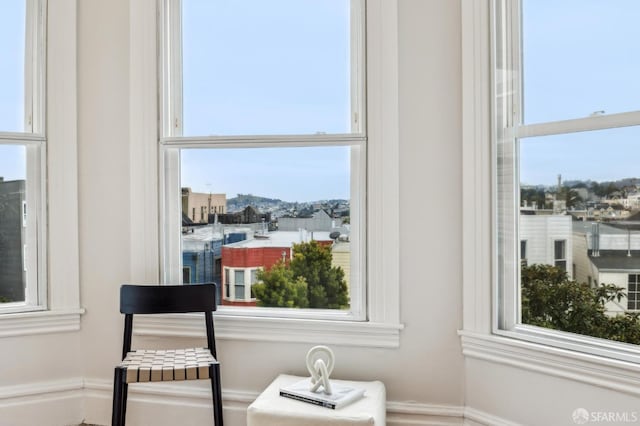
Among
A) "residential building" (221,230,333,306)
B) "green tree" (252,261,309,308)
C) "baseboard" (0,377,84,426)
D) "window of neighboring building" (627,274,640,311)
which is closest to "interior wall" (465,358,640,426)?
"window of neighboring building" (627,274,640,311)

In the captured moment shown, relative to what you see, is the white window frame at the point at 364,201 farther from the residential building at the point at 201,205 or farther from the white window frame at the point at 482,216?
the white window frame at the point at 482,216

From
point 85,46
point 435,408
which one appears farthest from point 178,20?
point 435,408

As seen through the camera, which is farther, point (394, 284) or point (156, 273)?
point (156, 273)

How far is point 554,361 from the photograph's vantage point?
1.83 m

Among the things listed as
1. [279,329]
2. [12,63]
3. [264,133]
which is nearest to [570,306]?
[279,329]

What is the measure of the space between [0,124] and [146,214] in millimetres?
820

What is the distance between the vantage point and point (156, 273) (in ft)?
7.67

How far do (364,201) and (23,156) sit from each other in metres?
1.64

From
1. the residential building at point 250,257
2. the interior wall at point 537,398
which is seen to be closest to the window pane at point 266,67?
the residential building at point 250,257

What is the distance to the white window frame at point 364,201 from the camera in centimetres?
212

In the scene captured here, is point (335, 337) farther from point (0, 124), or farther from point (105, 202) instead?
point (0, 124)

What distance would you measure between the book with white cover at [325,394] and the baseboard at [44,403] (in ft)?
3.79
